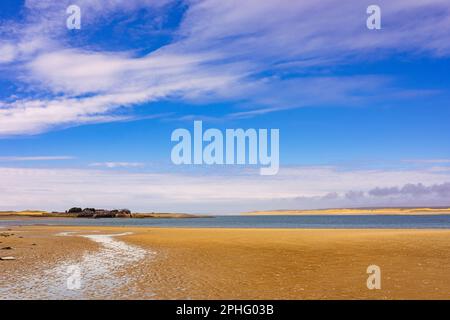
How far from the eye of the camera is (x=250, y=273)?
2180cm

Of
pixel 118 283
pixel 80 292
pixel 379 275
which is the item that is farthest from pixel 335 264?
pixel 80 292

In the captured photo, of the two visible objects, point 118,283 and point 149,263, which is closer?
point 118,283

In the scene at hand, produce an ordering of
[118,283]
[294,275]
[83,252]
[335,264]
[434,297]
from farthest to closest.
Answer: [83,252] < [335,264] < [294,275] < [118,283] < [434,297]

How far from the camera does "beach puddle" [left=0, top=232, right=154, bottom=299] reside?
16.7 meters

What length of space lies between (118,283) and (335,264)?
42.4 ft

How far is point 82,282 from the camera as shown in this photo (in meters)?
19.4

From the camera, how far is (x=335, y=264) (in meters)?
24.8

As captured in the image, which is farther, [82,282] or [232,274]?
[232,274]

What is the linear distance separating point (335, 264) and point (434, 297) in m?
9.35

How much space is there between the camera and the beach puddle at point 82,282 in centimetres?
1671
